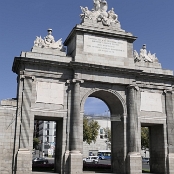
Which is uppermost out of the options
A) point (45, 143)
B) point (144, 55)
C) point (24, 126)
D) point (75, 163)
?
point (144, 55)

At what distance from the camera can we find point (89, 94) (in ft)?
79.0

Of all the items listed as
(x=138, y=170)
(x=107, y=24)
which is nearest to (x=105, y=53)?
(x=107, y=24)

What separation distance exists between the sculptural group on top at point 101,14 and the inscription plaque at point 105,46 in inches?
68.4

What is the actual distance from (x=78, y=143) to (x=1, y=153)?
5970 mm

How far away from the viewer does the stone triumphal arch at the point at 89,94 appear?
21.8m

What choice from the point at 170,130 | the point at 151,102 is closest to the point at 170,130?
the point at 170,130

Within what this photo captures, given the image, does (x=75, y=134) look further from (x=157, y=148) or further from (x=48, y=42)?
(x=157, y=148)

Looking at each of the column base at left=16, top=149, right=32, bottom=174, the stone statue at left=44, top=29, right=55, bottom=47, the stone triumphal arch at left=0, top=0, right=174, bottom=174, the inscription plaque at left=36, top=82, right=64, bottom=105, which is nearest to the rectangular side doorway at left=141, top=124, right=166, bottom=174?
the stone triumphal arch at left=0, top=0, right=174, bottom=174

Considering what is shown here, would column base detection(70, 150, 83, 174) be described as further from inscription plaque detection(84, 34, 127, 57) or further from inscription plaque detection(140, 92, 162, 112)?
inscription plaque detection(84, 34, 127, 57)

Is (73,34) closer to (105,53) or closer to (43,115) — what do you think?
(105,53)

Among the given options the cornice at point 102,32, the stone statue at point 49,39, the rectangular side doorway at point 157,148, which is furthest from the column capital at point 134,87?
the stone statue at point 49,39

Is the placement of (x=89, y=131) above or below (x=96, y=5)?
below

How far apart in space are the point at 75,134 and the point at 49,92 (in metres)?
4.08

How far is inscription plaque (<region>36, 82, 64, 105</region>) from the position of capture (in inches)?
896
